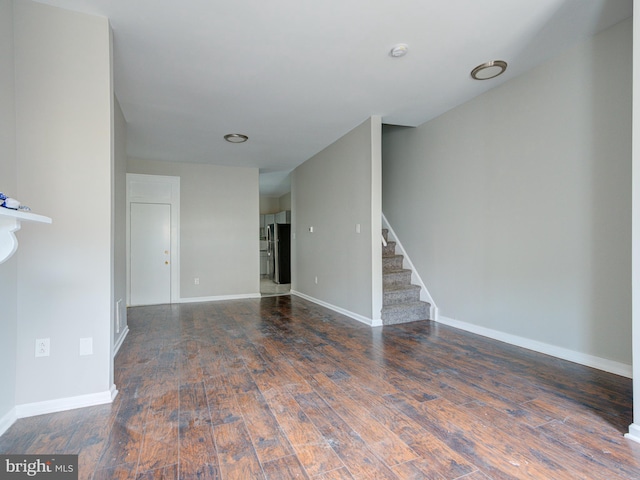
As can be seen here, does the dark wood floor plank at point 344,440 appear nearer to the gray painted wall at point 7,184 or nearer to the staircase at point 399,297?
the gray painted wall at point 7,184

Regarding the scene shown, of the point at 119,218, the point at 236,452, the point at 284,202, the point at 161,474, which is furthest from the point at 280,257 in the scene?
the point at 161,474

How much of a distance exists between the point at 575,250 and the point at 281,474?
284cm

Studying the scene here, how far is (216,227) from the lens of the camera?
617cm

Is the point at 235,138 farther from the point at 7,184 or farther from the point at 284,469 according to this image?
the point at 284,469

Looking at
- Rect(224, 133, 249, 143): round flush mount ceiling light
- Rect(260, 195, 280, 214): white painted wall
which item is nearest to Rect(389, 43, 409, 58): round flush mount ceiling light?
Rect(224, 133, 249, 143): round flush mount ceiling light

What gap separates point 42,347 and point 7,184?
1.03m

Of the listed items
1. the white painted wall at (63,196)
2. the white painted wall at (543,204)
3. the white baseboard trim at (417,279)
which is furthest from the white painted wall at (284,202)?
the white painted wall at (63,196)

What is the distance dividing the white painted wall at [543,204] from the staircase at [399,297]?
0.30 meters

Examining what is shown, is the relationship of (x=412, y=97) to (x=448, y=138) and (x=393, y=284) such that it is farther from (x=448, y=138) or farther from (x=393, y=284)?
(x=393, y=284)

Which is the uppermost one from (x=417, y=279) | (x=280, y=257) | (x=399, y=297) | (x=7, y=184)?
(x=7, y=184)

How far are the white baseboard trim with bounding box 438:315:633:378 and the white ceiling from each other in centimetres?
258

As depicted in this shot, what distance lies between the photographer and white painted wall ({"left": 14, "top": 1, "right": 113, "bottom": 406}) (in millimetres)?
2012

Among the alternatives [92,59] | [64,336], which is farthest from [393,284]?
[92,59]

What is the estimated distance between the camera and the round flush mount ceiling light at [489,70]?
2.84 meters
